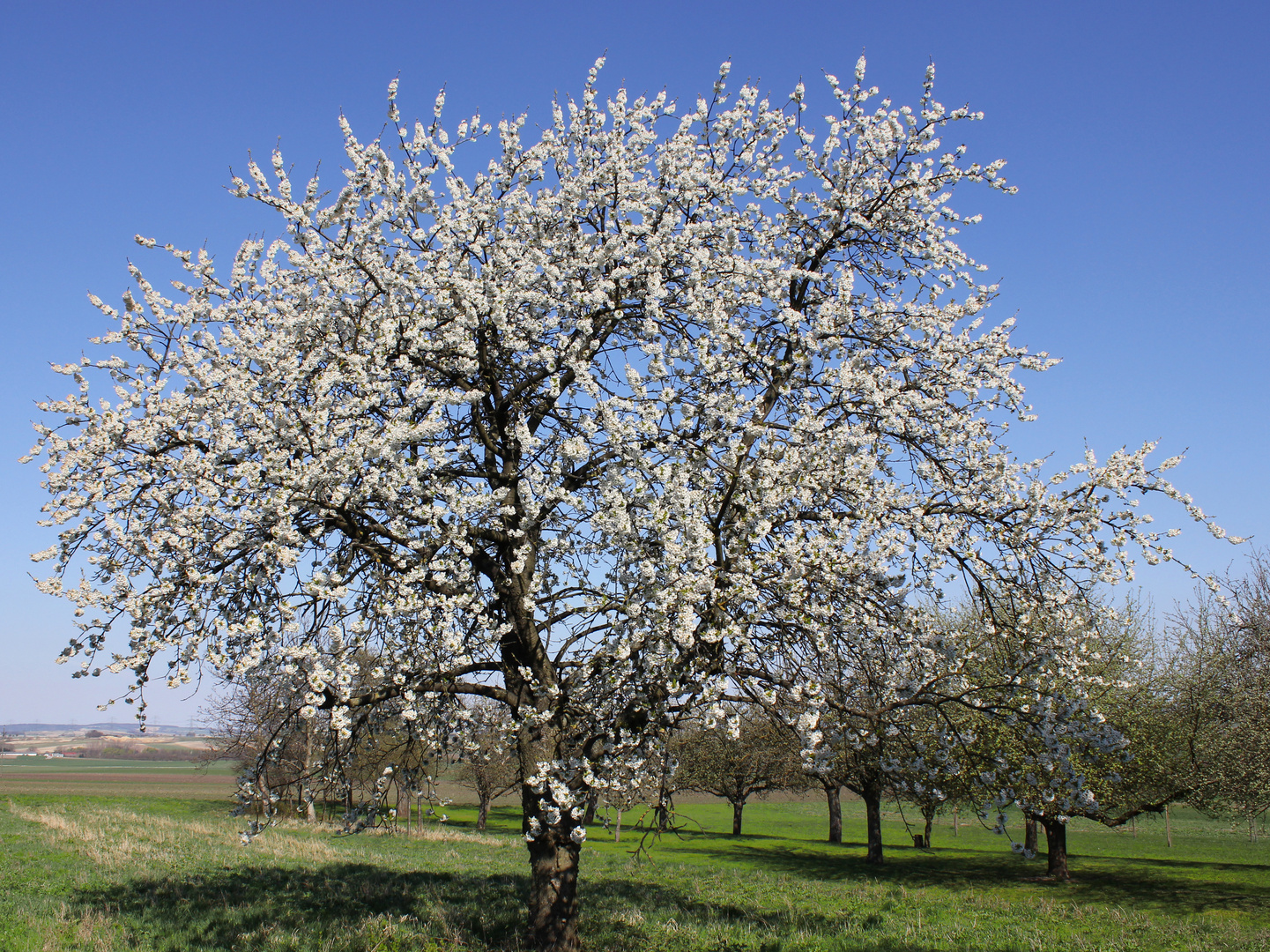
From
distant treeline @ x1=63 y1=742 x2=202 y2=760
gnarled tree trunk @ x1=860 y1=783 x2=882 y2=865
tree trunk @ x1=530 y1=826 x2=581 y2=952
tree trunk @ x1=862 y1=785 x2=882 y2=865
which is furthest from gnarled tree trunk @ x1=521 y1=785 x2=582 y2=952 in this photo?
distant treeline @ x1=63 y1=742 x2=202 y2=760

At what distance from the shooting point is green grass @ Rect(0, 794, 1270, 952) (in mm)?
11047

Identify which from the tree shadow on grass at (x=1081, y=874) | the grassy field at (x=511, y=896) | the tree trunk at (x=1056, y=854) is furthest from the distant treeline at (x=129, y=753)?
the tree trunk at (x=1056, y=854)

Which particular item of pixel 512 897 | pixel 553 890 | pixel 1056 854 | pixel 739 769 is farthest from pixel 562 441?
pixel 739 769

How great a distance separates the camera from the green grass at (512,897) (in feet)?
36.2

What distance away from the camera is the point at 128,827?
83.7 ft

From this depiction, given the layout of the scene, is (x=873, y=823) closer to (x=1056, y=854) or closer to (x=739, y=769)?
(x=1056, y=854)

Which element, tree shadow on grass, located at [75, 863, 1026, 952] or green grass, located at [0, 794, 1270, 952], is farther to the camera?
green grass, located at [0, 794, 1270, 952]

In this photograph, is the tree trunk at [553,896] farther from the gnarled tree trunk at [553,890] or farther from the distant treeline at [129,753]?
the distant treeline at [129,753]

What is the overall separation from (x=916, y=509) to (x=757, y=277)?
3671 mm

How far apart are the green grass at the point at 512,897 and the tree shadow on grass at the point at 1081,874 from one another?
0.13 m

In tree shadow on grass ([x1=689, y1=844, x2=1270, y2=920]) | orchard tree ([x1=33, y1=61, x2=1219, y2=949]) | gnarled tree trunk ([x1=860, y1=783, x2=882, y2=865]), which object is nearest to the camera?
orchard tree ([x1=33, y1=61, x2=1219, y2=949])

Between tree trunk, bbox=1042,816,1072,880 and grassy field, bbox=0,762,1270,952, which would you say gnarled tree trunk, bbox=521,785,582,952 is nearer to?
grassy field, bbox=0,762,1270,952

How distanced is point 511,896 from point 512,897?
18 centimetres

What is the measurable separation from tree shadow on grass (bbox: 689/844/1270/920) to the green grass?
13 centimetres
